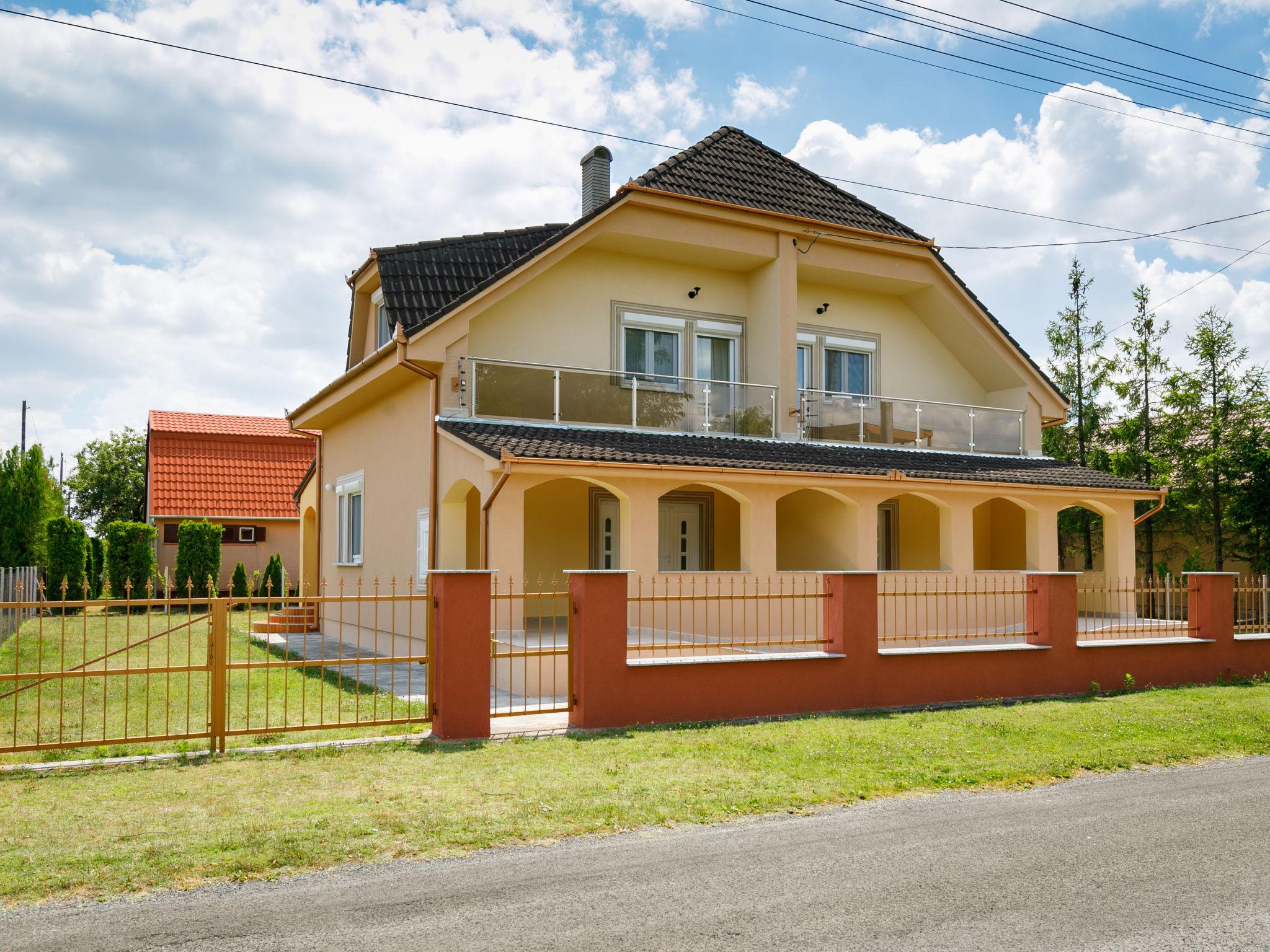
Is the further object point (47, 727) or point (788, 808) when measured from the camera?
point (47, 727)

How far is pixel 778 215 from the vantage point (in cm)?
1745

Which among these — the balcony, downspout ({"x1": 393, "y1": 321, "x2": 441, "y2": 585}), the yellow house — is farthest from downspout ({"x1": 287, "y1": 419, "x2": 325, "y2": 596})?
the balcony

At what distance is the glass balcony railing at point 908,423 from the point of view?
715 inches

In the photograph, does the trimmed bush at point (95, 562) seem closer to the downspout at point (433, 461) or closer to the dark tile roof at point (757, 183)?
the downspout at point (433, 461)

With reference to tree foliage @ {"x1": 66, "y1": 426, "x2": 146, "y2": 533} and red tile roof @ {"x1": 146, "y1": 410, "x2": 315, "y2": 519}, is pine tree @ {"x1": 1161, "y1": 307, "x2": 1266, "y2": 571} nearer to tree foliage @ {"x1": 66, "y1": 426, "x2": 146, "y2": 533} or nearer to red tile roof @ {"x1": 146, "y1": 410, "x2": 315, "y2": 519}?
red tile roof @ {"x1": 146, "y1": 410, "x2": 315, "y2": 519}

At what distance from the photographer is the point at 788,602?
15250mm

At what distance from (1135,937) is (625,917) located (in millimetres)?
2342

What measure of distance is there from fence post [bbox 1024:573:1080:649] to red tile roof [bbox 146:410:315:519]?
968 inches

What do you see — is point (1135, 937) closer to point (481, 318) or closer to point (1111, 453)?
point (481, 318)

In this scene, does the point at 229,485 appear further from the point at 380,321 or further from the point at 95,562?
the point at 380,321

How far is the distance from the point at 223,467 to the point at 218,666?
26495mm

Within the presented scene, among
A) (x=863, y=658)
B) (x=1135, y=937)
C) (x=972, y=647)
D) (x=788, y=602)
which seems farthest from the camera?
(x=788, y=602)

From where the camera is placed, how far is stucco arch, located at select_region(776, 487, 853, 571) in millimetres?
16297

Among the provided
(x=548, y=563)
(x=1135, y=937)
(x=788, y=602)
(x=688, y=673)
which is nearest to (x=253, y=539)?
(x=548, y=563)
